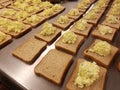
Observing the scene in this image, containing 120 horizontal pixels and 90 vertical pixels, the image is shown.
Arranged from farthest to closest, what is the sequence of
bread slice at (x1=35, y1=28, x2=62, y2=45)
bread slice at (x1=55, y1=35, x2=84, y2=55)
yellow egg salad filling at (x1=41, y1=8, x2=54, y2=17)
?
yellow egg salad filling at (x1=41, y1=8, x2=54, y2=17) < bread slice at (x1=35, y1=28, x2=62, y2=45) < bread slice at (x1=55, y1=35, x2=84, y2=55)

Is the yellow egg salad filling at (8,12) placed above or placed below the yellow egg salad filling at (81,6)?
below

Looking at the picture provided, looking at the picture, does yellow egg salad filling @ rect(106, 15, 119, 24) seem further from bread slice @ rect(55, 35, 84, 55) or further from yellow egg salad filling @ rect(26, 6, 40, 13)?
yellow egg salad filling @ rect(26, 6, 40, 13)

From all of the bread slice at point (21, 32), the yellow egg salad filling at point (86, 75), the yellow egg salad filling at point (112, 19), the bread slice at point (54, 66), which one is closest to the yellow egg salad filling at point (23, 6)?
the bread slice at point (21, 32)

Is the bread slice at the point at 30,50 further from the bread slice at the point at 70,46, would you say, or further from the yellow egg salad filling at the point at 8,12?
the yellow egg salad filling at the point at 8,12

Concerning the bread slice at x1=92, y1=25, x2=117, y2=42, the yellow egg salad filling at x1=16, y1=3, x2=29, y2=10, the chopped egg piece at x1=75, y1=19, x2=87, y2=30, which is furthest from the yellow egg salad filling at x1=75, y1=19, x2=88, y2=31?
A: the yellow egg salad filling at x1=16, y1=3, x2=29, y2=10

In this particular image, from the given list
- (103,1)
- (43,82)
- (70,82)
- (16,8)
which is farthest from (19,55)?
(103,1)

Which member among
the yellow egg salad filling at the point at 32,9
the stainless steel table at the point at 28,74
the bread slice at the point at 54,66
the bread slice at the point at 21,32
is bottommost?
the stainless steel table at the point at 28,74

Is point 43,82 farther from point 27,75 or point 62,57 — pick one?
point 62,57
